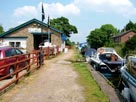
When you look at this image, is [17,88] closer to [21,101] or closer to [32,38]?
[21,101]

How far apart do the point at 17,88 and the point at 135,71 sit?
4.45m

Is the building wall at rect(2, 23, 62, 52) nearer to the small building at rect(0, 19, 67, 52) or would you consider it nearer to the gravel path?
the small building at rect(0, 19, 67, 52)

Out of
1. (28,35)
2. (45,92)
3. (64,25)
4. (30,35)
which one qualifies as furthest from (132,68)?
(64,25)

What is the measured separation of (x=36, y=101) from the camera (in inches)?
357

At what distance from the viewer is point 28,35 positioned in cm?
4381

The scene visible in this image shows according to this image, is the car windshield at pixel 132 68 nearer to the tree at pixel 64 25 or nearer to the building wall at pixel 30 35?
the building wall at pixel 30 35

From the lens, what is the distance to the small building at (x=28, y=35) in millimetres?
42938

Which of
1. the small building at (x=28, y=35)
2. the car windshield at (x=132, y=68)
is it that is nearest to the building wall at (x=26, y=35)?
the small building at (x=28, y=35)

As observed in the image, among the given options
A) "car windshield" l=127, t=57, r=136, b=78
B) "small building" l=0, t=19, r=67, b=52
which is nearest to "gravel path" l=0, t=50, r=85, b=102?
"car windshield" l=127, t=57, r=136, b=78

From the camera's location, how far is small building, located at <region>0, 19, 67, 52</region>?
4294 cm

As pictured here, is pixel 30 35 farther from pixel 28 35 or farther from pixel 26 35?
pixel 26 35

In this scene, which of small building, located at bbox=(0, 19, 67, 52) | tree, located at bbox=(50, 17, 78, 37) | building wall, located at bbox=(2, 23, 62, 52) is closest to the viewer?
small building, located at bbox=(0, 19, 67, 52)

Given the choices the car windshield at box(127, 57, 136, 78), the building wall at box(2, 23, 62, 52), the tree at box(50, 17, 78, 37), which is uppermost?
the tree at box(50, 17, 78, 37)

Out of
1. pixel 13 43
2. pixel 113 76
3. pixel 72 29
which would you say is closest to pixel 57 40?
pixel 13 43
